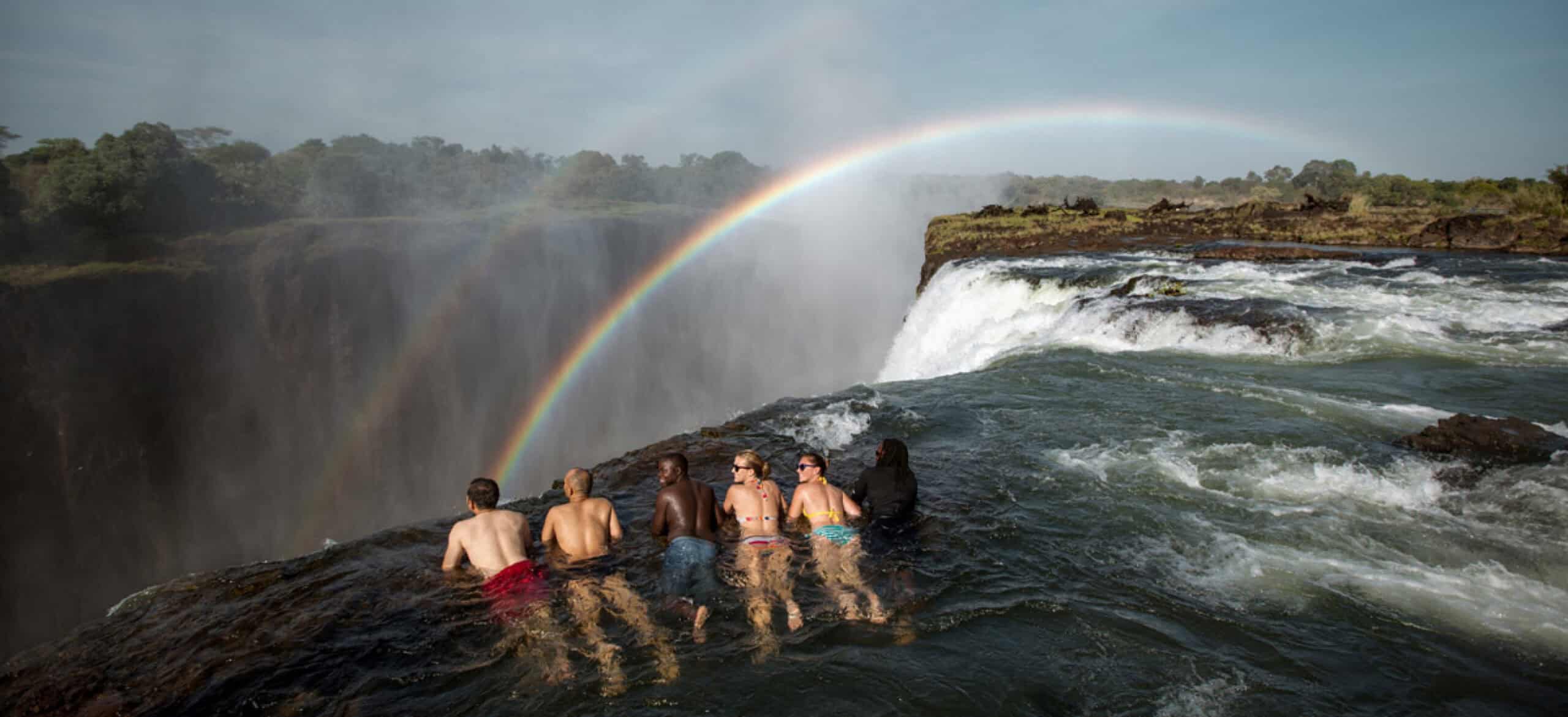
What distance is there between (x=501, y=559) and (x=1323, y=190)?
65.9 meters

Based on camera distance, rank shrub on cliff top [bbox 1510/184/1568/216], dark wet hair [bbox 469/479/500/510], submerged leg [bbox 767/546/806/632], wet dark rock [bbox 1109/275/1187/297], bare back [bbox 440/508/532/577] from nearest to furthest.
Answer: submerged leg [bbox 767/546/806/632] → bare back [bbox 440/508/532/577] → dark wet hair [bbox 469/479/500/510] → wet dark rock [bbox 1109/275/1187/297] → shrub on cliff top [bbox 1510/184/1568/216]

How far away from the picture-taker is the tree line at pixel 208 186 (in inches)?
1005

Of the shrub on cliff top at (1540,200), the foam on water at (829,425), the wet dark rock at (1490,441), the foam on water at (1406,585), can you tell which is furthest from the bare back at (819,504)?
the shrub on cliff top at (1540,200)

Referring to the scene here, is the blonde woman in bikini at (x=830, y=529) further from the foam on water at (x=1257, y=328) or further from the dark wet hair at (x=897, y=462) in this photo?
the foam on water at (x=1257, y=328)

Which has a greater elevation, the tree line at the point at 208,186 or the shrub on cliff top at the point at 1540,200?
the tree line at the point at 208,186

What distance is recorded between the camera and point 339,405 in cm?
2941

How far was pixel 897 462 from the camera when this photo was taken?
6.26m

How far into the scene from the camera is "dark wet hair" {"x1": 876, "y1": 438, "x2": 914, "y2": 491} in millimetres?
6207

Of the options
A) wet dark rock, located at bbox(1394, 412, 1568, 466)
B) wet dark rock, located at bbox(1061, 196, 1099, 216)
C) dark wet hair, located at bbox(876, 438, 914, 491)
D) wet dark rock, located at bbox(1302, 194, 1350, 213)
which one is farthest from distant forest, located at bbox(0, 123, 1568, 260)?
dark wet hair, located at bbox(876, 438, 914, 491)

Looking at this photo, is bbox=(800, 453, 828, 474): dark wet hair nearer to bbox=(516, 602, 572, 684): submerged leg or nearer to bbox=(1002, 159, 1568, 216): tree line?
bbox=(516, 602, 572, 684): submerged leg

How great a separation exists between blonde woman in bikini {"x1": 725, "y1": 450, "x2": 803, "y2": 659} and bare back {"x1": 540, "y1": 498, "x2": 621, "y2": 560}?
1065 millimetres

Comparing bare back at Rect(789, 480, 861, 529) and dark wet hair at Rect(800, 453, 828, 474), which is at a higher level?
dark wet hair at Rect(800, 453, 828, 474)

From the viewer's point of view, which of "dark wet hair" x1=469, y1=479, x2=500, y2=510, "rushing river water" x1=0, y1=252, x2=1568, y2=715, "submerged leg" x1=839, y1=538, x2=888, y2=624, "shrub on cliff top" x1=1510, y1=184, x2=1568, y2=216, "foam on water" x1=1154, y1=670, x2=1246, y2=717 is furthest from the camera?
"shrub on cliff top" x1=1510, y1=184, x2=1568, y2=216

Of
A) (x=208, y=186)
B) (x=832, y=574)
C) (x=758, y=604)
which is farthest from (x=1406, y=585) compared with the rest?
(x=208, y=186)
